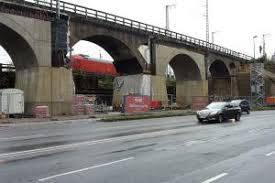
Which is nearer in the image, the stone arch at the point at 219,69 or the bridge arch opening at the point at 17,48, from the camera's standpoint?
the bridge arch opening at the point at 17,48

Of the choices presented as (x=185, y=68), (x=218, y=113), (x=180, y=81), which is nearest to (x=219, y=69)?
(x=180, y=81)

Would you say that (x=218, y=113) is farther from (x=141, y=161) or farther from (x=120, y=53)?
(x=120, y=53)

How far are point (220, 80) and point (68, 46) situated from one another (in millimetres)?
50822

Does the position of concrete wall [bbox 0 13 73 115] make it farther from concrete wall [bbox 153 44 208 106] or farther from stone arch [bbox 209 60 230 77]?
stone arch [bbox 209 60 230 77]

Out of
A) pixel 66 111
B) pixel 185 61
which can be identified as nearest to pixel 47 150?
pixel 66 111

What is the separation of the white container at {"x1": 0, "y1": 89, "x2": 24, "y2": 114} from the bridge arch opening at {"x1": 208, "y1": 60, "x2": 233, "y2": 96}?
172 ft

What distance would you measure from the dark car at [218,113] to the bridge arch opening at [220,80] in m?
54.6

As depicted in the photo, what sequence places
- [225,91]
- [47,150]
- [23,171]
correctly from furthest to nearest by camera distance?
[225,91]
[47,150]
[23,171]

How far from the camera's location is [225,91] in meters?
88.2

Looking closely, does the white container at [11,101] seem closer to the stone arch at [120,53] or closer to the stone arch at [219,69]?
the stone arch at [120,53]

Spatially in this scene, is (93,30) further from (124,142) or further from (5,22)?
(124,142)

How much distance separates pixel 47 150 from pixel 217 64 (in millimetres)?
71970

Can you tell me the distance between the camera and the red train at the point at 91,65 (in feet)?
209

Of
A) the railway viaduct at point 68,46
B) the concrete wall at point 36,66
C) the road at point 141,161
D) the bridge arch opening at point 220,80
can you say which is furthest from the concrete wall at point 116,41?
the bridge arch opening at point 220,80
